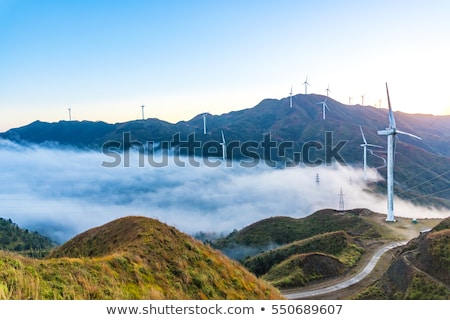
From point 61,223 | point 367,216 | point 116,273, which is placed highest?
point 116,273

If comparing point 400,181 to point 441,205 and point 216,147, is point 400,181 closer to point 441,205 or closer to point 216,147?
point 441,205

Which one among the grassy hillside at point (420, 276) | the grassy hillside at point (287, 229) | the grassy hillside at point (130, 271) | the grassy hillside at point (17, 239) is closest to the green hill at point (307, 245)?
the grassy hillside at point (287, 229)

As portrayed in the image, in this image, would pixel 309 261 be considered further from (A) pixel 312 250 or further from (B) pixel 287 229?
(B) pixel 287 229

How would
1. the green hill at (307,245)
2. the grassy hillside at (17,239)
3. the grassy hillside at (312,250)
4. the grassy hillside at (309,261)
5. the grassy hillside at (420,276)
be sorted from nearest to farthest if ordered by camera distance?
the grassy hillside at (420,276), the grassy hillside at (309,261), the green hill at (307,245), the grassy hillside at (312,250), the grassy hillside at (17,239)

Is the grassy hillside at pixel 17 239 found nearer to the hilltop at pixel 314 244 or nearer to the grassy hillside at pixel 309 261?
the hilltop at pixel 314 244

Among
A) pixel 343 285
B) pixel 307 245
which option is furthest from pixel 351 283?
pixel 307 245
